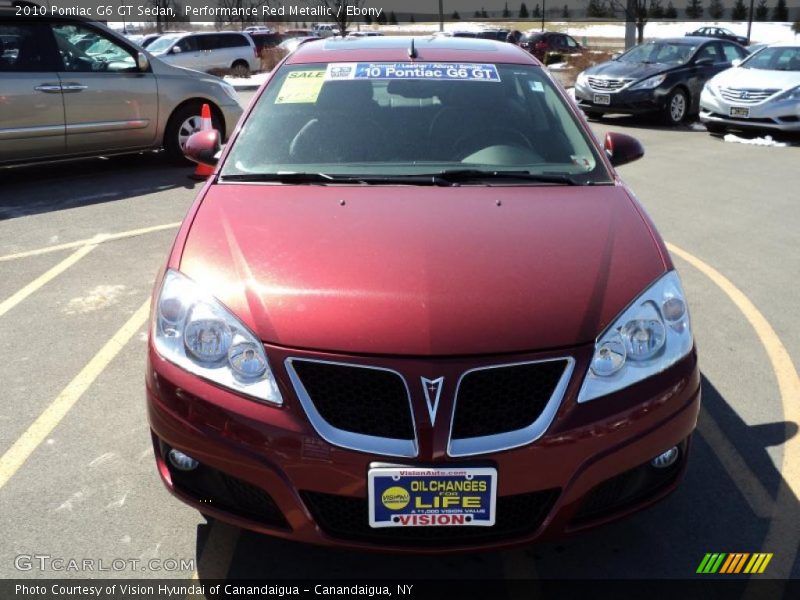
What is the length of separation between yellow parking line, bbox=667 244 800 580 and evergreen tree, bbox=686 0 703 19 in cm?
7264

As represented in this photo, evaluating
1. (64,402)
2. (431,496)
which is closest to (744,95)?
(64,402)

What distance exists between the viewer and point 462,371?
229 cm

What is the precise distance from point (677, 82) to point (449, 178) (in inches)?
450

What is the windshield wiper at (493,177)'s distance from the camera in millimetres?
3328

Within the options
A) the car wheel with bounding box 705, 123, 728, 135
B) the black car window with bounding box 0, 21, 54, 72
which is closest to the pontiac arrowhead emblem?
the black car window with bounding box 0, 21, 54, 72

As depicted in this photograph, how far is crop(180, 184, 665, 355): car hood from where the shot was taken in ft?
7.74

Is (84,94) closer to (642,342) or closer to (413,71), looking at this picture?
(413,71)

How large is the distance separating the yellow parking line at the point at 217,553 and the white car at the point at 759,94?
36.2 feet

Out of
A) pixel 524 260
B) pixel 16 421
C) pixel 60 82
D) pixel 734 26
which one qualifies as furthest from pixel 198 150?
pixel 734 26

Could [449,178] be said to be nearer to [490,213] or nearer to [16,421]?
[490,213]

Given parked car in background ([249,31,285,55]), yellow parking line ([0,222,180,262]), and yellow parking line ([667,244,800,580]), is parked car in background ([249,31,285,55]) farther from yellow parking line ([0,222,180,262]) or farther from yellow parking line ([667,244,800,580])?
yellow parking line ([667,244,800,580])

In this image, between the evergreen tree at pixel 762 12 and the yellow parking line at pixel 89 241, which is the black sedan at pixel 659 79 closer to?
the yellow parking line at pixel 89 241

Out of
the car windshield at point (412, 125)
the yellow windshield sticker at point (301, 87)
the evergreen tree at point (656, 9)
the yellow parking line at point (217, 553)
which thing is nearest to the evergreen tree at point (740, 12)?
the evergreen tree at point (656, 9)

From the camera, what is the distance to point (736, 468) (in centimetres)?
326
